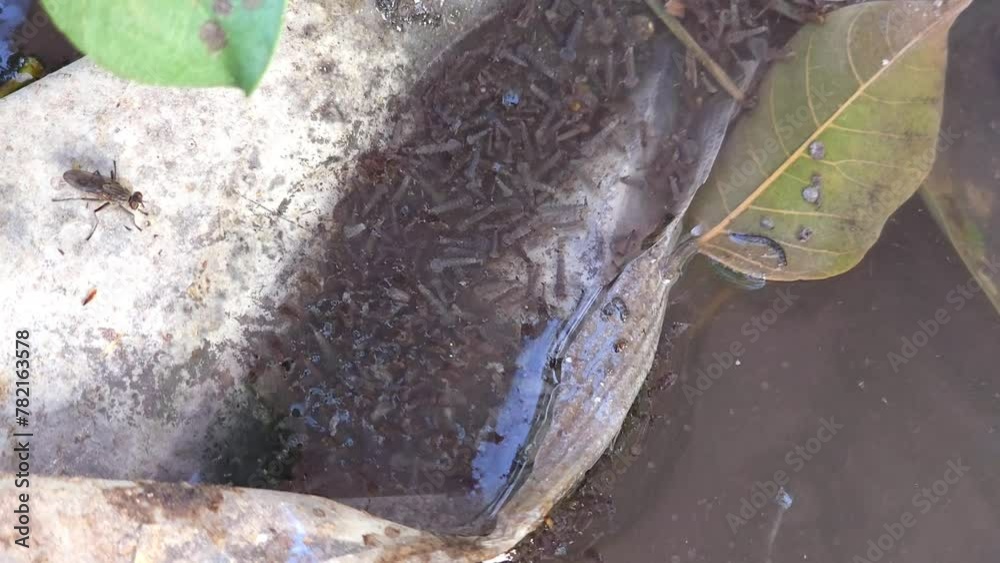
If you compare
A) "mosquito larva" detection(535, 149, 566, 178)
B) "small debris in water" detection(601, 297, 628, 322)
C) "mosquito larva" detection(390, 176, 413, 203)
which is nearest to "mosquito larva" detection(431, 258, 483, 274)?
"mosquito larva" detection(390, 176, 413, 203)

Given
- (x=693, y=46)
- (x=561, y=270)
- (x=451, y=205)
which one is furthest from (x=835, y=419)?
(x=451, y=205)

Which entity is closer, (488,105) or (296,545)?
(296,545)

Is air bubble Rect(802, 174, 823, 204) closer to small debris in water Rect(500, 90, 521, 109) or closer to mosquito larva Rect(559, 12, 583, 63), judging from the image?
mosquito larva Rect(559, 12, 583, 63)

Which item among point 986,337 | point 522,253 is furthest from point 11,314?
point 986,337

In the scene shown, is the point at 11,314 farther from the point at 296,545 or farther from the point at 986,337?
the point at 986,337

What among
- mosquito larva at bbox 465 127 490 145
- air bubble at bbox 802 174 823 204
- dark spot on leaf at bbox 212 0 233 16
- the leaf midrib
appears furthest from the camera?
mosquito larva at bbox 465 127 490 145

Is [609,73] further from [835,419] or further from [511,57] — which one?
[835,419]
